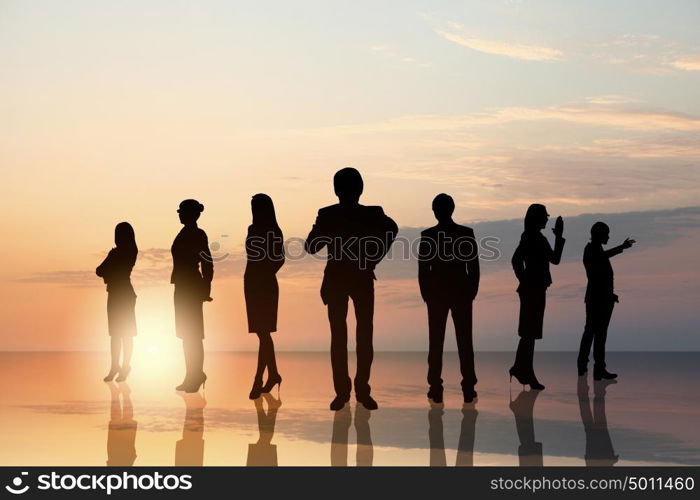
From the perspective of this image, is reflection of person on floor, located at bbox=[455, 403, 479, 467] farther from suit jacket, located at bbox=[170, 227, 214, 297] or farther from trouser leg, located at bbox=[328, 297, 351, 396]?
suit jacket, located at bbox=[170, 227, 214, 297]

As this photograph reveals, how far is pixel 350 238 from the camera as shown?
14.5 m

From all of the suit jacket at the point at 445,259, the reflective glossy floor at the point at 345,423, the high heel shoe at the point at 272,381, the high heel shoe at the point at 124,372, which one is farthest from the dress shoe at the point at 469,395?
the high heel shoe at the point at 124,372

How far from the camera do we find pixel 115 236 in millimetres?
18922

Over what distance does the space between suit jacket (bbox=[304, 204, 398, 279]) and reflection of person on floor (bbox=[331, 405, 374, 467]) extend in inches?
74.3

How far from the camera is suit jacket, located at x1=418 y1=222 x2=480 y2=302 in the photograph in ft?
50.0

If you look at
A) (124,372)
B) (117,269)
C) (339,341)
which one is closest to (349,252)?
(339,341)

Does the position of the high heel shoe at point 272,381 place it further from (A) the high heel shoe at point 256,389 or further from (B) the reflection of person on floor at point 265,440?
(B) the reflection of person on floor at point 265,440

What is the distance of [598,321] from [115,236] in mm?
8905

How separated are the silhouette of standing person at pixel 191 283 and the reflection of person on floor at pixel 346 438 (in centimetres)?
337

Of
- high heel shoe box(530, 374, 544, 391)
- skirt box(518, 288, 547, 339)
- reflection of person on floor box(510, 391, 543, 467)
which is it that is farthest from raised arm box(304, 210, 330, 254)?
high heel shoe box(530, 374, 544, 391)

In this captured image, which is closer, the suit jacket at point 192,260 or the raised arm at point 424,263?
the raised arm at point 424,263

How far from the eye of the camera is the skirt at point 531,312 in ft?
57.5

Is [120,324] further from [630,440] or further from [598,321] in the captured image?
[630,440]

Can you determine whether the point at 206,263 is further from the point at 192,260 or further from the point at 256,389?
the point at 256,389
